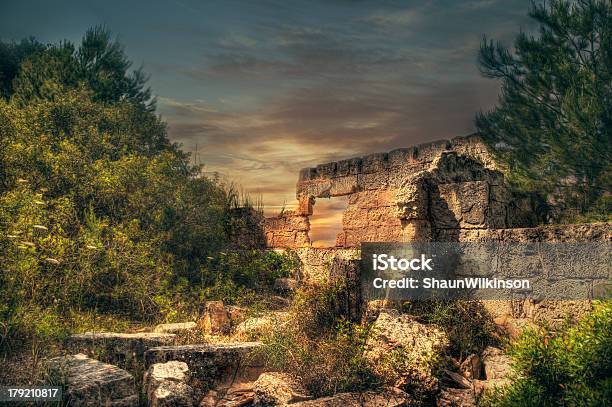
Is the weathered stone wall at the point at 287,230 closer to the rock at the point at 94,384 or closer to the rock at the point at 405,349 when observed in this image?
the rock at the point at 405,349

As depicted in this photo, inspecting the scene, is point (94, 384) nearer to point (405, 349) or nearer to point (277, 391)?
point (277, 391)

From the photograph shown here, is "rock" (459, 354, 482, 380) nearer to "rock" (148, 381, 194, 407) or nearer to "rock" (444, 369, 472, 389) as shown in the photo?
"rock" (444, 369, 472, 389)

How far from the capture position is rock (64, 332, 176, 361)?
640 cm

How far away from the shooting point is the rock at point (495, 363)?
19.5ft

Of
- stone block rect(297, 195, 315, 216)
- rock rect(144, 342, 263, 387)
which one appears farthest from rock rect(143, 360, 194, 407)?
stone block rect(297, 195, 315, 216)

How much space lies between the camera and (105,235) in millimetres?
9523

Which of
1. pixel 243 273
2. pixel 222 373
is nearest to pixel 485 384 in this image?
pixel 222 373

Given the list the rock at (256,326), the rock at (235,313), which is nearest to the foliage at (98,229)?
the rock at (235,313)

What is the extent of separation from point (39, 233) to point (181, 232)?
106 inches

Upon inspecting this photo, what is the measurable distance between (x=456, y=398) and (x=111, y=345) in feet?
12.4

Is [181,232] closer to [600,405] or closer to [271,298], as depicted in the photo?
[271,298]

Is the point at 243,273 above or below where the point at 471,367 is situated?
above

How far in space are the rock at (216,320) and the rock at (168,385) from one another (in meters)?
2.13

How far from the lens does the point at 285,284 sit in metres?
10.7
